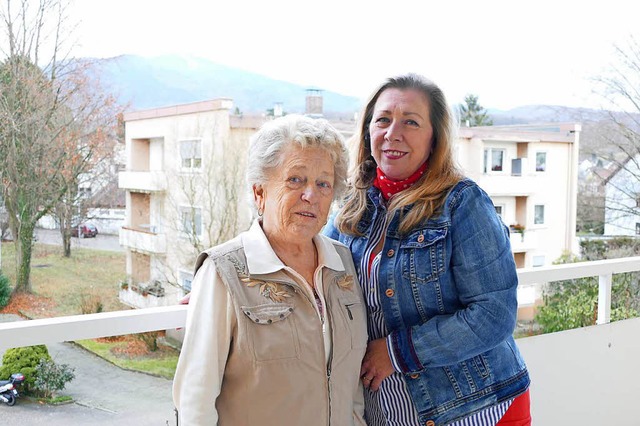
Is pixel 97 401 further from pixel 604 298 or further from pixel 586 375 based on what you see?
pixel 604 298

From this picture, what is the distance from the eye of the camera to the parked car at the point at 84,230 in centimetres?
497

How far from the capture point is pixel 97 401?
5.66 feet

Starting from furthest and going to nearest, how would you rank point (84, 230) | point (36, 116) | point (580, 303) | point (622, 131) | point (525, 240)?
point (525, 240) → point (622, 131) → point (84, 230) → point (36, 116) → point (580, 303)

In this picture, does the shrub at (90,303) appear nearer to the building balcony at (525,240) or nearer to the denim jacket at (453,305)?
the building balcony at (525,240)

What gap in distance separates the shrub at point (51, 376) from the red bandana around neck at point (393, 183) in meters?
0.98

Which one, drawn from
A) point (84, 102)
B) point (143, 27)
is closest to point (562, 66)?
point (143, 27)

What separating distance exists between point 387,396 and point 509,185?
16.9ft

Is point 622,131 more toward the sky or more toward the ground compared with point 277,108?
more toward the ground

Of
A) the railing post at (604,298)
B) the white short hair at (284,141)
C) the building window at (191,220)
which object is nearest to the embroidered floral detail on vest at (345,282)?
the white short hair at (284,141)

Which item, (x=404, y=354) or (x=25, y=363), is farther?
(x=25, y=363)

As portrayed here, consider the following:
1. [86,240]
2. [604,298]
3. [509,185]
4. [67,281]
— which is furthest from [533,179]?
[67,281]

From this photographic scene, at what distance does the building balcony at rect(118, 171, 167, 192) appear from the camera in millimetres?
5434

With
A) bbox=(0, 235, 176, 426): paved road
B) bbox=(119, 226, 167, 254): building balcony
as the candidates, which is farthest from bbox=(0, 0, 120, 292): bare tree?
bbox=(0, 235, 176, 426): paved road

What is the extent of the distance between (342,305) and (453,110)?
1.86ft
